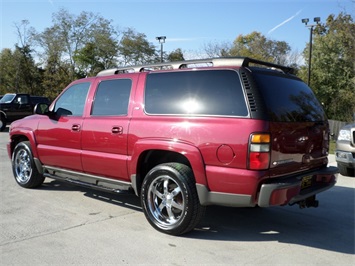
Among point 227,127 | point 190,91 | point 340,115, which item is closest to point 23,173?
point 190,91

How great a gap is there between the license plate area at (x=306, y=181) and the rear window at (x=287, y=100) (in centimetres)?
66

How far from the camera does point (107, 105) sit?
16.4 ft

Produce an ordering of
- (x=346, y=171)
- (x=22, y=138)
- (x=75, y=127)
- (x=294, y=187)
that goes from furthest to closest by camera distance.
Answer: (x=346, y=171) < (x=22, y=138) < (x=75, y=127) < (x=294, y=187)

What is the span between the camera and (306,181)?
4.14 meters

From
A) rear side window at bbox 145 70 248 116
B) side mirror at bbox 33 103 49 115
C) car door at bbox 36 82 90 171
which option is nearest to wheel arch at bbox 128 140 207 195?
rear side window at bbox 145 70 248 116

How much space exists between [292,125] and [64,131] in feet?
10.8

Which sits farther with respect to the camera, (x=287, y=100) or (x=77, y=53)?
(x=77, y=53)

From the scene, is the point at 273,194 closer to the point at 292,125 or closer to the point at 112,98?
the point at 292,125

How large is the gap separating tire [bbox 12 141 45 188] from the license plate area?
14.1 ft

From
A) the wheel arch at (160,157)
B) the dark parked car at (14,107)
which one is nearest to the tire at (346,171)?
the wheel arch at (160,157)

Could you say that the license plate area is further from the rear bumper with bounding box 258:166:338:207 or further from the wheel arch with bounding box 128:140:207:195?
the wheel arch with bounding box 128:140:207:195

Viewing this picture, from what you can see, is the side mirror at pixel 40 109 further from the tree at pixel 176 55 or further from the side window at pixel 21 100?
the tree at pixel 176 55

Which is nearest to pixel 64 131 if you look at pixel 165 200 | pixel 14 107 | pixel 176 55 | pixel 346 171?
pixel 165 200

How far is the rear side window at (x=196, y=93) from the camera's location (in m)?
3.82
